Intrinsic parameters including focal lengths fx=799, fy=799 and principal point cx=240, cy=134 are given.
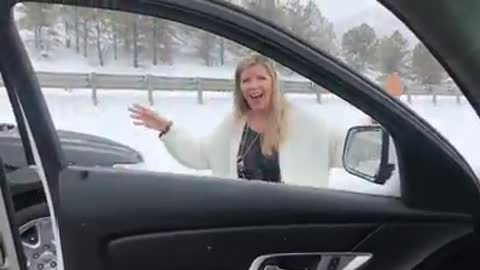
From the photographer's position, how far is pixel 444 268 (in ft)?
7.29

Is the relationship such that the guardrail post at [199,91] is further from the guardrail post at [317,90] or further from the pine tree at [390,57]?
the pine tree at [390,57]

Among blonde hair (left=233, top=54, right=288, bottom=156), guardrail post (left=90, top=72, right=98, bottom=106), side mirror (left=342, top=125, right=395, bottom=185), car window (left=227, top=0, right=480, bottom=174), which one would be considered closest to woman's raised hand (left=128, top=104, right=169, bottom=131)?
guardrail post (left=90, top=72, right=98, bottom=106)

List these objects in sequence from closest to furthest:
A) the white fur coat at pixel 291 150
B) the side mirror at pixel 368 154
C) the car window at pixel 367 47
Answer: the car window at pixel 367 47 < the side mirror at pixel 368 154 < the white fur coat at pixel 291 150

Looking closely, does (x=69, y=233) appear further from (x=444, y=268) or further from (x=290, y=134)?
(x=444, y=268)

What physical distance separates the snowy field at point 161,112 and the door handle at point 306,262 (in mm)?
207

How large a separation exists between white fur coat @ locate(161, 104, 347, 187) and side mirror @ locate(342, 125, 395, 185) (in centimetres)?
6

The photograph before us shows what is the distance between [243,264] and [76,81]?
2.75ft

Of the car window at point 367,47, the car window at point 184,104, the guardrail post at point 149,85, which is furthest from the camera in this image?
the guardrail post at point 149,85

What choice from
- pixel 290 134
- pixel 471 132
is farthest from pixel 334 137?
pixel 471 132

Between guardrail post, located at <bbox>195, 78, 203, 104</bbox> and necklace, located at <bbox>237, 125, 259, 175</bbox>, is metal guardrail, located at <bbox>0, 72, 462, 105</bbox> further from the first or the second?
necklace, located at <bbox>237, 125, 259, 175</bbox>

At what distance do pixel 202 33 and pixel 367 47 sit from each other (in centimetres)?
48

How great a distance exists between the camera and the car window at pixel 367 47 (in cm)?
207

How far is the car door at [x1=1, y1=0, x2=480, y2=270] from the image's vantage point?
7.11ft

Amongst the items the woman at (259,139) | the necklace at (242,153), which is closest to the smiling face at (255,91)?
the woman at (259,139)
